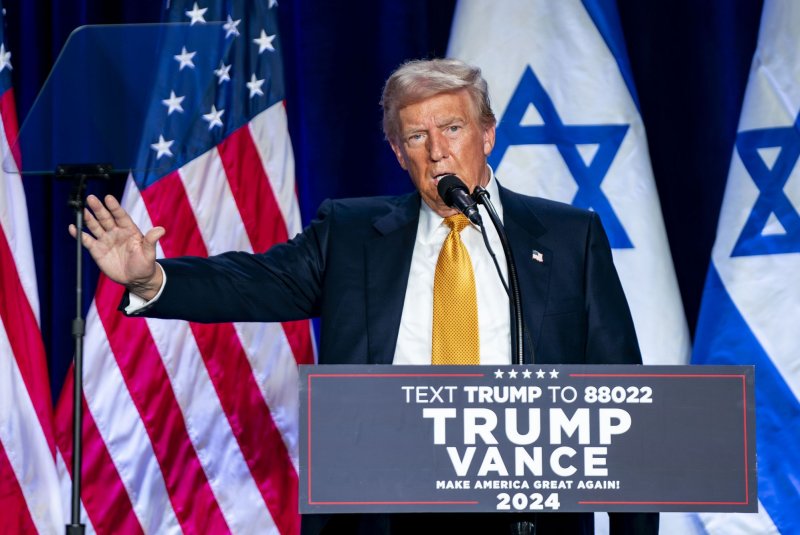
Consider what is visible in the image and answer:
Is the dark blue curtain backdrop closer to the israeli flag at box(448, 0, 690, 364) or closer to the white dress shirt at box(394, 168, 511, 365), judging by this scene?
the israeli flag at box(448, 0, 690, 364)

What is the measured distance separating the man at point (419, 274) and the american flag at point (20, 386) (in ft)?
4.34

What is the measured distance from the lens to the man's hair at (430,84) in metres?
2.04

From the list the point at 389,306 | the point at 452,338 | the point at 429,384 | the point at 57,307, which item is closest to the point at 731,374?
the point at 429,384

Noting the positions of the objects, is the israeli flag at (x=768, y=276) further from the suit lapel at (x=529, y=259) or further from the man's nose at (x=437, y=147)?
the man's nose at (x=437, y=147)

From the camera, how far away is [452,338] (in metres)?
1.85

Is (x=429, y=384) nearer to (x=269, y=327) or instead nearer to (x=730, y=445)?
(x=730, y=445)

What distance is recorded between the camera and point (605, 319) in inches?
77.9

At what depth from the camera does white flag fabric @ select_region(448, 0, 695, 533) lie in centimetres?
316

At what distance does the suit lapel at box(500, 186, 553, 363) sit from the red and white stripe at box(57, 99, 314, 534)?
123cm

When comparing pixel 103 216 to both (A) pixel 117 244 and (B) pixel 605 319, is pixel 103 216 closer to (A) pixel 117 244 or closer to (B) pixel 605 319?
(A) pixel 117 244

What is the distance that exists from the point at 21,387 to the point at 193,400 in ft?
1.61

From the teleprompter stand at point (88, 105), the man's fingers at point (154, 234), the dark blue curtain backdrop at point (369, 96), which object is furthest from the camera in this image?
the dark blue curtain backdrop at point (369, 96)

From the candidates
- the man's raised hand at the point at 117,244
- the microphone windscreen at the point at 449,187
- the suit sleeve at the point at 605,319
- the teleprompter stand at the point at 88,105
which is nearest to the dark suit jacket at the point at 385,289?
the suit sleeve at the point at 605,319

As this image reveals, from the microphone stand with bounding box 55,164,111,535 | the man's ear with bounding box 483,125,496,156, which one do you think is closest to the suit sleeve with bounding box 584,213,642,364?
the man's ear with bounding box 483,125,496,156
